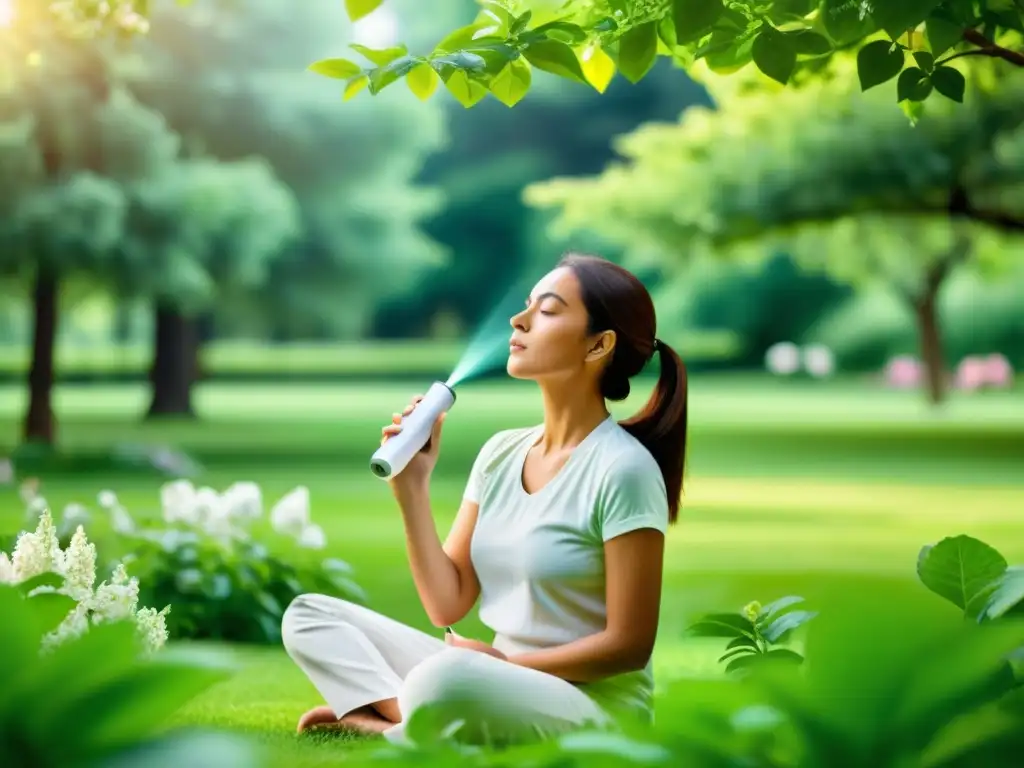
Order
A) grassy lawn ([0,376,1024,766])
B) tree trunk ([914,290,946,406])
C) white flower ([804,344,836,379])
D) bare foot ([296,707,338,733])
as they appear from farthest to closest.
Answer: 1. white flower ([804,344,836,379])
2. tree trunk ([914,290,946,406])
3. grassy lawn ([0,376,1024,766])
4. bare foot ([296,707,338,733])

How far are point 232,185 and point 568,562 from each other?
1291 centimetres

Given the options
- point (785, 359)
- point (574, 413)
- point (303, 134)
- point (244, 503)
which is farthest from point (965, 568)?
point (785, 359)

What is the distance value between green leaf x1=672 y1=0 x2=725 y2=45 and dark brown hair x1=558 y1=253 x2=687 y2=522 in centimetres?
72

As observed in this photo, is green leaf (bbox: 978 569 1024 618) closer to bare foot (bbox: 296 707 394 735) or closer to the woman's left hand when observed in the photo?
the woman's left hand

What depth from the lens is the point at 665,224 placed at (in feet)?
56.6

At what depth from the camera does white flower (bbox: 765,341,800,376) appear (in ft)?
123

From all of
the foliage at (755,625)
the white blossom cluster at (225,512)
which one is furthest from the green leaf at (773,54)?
the white blossom cluster at (225,512)

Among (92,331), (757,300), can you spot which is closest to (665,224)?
(757,300)

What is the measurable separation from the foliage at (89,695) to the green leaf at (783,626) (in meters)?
1.68

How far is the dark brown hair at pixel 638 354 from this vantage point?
128 inches

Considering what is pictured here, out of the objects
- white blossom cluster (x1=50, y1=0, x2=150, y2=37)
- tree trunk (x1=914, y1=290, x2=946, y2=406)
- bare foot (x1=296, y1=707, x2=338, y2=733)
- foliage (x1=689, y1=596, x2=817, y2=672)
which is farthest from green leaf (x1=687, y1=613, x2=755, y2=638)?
tree trunk (x1=914, y1=290, x2=946, y2=406)

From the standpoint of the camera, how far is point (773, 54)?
2.85 m

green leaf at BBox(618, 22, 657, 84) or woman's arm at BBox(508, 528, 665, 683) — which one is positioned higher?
green leaf at BBox(618, 22, 657, 84)

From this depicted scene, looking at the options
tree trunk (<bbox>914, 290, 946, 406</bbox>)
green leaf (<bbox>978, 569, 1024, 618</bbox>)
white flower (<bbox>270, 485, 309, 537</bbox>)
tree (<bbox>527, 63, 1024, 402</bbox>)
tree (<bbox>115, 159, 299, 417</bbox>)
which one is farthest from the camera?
tree trunk (<bbox>914, 290, 946, 406</bbox>)
